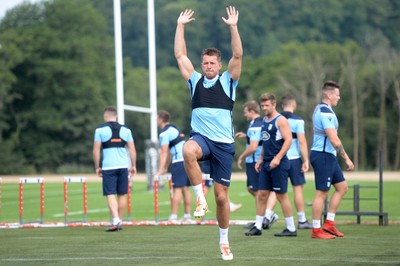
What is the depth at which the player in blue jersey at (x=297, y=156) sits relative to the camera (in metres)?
16.7

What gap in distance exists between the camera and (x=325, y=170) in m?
14.4

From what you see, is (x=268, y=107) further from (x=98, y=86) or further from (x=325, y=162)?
Answer: (x=98, y=86)

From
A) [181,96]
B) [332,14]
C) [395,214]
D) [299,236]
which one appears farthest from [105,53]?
[299,236]

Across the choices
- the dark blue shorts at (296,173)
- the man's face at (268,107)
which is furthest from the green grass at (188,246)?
the man's face at (268,107)

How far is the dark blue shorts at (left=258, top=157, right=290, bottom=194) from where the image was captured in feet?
48.5

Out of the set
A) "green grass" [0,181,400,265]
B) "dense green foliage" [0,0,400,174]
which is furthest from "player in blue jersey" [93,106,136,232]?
"dense green foliage" [0,0,400,174]

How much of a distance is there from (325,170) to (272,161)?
2.63 ft

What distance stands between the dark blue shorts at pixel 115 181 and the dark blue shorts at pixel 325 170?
4.08 meters

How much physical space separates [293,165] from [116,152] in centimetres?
308

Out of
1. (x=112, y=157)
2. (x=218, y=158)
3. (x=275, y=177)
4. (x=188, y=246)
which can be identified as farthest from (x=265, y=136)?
(x=218, y=158)

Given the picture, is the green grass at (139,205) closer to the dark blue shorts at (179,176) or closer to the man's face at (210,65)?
the dark blue shorts at (179,176)

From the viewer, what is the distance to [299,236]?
1488 cm

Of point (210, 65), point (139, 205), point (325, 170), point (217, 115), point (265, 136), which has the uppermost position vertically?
point (210, 65)

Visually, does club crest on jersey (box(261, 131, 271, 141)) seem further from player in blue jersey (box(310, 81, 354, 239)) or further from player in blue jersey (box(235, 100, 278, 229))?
player in blue jersey (box(235, 100, 278, 229))
